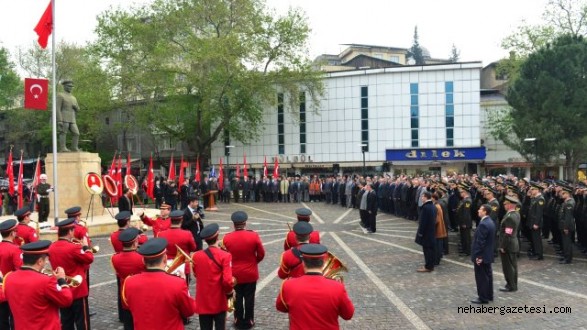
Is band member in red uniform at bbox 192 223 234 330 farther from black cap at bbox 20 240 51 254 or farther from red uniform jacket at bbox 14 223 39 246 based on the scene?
red uniform jacket at bbox 14 223 39 246

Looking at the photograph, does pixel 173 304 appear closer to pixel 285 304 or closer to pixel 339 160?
pixel 285 304

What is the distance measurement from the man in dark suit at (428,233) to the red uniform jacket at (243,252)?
18.0ft

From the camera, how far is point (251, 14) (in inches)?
1585

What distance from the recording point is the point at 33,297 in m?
4.94

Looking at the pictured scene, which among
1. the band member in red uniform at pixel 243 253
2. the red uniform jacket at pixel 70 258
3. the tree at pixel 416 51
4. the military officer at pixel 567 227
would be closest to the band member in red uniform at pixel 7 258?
the red uniform jacket at pixel 70 258

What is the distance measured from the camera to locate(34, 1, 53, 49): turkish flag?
16.9 m

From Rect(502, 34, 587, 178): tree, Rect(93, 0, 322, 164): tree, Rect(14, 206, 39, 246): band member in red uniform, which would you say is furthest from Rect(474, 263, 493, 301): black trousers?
Rect(93, 0, 322, 164): tree

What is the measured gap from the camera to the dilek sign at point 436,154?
45906 millimetres

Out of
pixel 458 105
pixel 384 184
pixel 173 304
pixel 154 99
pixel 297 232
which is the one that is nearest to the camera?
pixel 173 304

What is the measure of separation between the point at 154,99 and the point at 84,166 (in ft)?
70.6

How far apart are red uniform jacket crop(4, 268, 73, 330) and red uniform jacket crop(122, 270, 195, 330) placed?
863 mm

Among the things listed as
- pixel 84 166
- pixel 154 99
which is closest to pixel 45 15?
pixel 84 166

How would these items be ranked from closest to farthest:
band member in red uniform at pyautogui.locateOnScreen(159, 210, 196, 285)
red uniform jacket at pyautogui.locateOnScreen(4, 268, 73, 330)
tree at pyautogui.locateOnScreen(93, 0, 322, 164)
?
red uniform jacket at pyautogui.locateOnScreen(4, 268, 73, 330) < band member in red uniform at pyautogui.locateOnScreen(159, 210, 196, 285) < tree at pyautogui.locateOnScreen(93, 0, 322, 164)

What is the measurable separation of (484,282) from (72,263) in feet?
23.1
